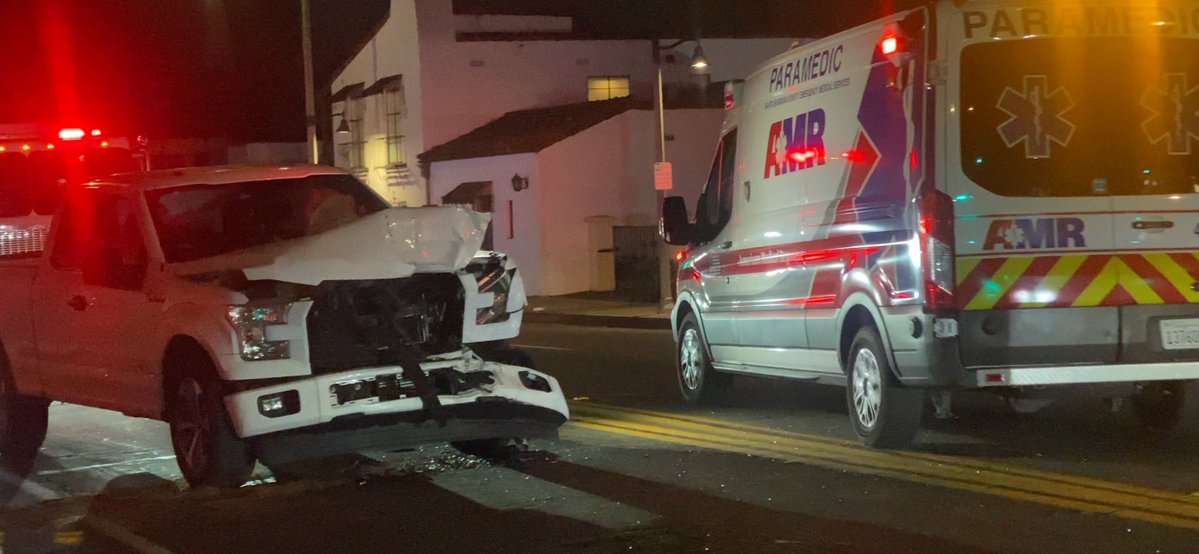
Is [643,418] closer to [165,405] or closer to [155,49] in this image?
[165,405]

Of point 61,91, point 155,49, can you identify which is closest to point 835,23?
point 61,91

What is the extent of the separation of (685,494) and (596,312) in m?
17.4

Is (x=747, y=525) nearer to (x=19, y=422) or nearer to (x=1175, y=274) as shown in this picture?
(x=1175, y=274)

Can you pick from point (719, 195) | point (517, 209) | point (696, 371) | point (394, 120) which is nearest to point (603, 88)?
point (394, 120)

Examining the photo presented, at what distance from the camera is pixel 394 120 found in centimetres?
3769

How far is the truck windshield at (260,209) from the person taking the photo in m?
9.25

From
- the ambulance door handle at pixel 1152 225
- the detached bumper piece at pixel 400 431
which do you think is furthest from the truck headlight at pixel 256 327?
the ambulance door handle at pixel 1152 225

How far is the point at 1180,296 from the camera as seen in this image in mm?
8242

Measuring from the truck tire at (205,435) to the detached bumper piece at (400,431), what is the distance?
0.16m

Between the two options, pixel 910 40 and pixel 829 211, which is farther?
pixel 829 211

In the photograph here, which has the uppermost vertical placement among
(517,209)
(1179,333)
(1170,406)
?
(517,209)

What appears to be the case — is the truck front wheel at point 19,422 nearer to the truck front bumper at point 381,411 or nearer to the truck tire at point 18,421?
the truck tire at point 18,421

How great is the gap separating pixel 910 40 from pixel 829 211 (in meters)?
1.30

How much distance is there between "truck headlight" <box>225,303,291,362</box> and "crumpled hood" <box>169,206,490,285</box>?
204 mm
